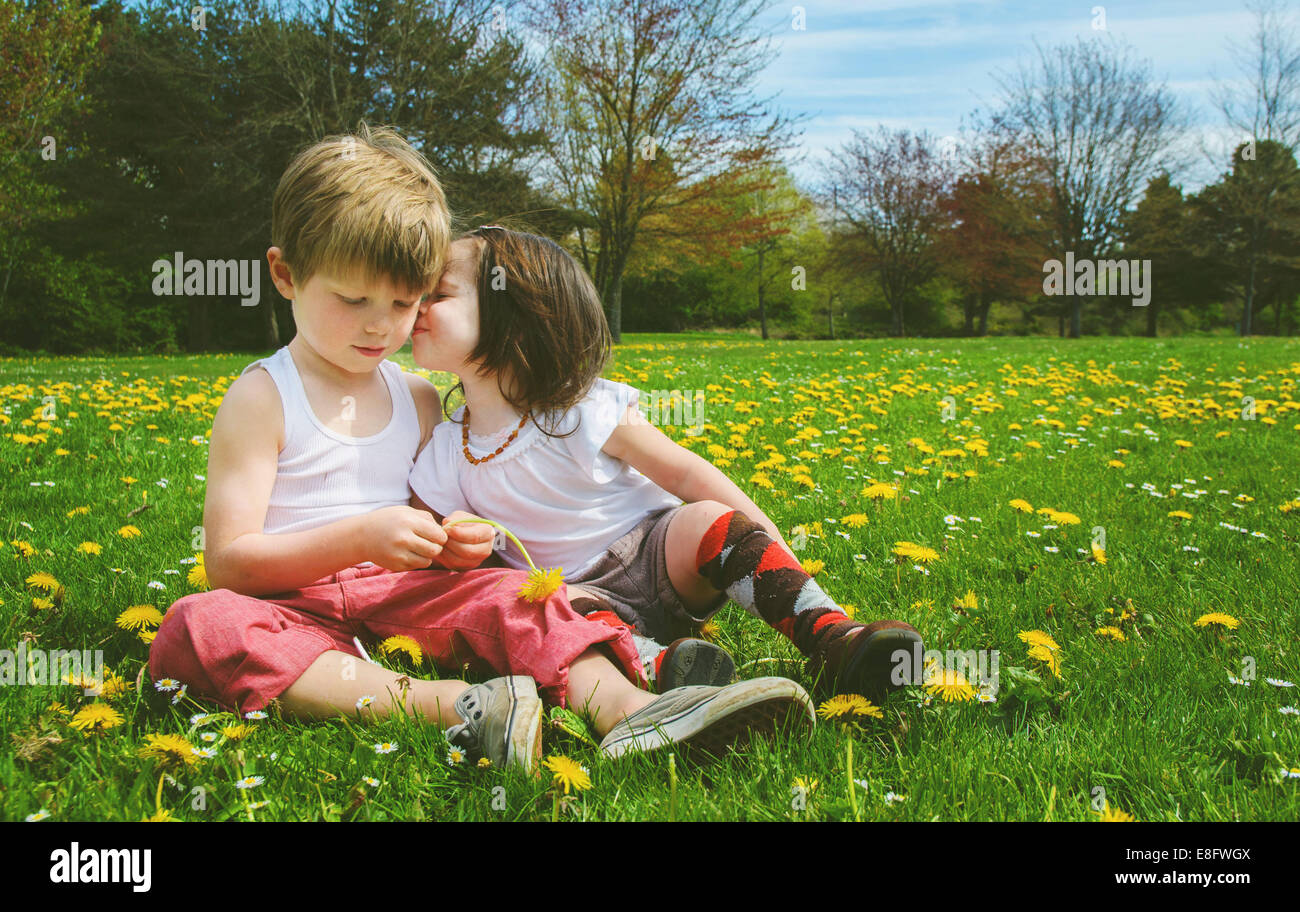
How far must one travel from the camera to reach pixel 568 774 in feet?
4.44

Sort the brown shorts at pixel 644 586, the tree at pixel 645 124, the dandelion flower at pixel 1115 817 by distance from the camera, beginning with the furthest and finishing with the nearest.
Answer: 1. the tree at pixel 645 124
2. the brown shorts at pixel 644 586
3. the dandelion flower at pixel 1115 817

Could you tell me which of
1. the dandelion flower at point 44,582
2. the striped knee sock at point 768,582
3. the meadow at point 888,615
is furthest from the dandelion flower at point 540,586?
the dandelion flower at point 44,582

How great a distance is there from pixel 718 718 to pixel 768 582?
1.43 feet

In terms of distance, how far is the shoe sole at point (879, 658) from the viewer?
1.60 m

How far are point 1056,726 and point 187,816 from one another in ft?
5.07

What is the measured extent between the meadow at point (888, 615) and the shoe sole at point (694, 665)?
0.65ft

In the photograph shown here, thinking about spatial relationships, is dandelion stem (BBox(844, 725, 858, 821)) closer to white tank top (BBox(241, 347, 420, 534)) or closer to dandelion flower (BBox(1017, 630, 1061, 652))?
dandelion flower (BBox(1017, 630, 1061, 652))

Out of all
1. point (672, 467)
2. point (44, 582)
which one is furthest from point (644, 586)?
point (44, 582)

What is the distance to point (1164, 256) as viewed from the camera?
31609mm

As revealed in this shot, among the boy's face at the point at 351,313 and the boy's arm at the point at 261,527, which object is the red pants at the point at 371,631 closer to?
the boy's arm at the point at 261,527

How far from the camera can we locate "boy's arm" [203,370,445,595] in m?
1.75

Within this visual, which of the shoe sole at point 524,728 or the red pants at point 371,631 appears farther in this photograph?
the red pants at point 371,631
